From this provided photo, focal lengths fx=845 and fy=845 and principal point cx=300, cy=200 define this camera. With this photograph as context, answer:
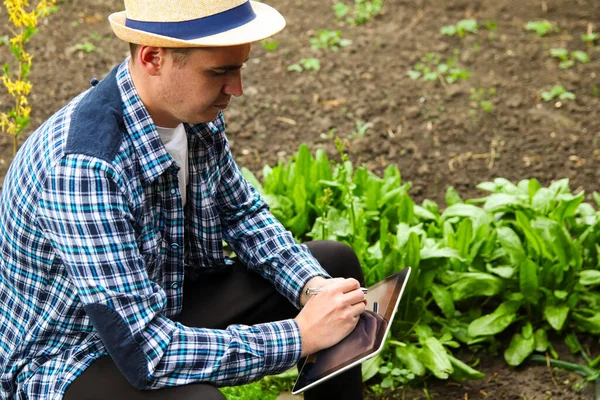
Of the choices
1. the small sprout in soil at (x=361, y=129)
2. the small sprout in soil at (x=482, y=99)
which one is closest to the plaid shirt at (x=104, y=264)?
the small sprout in soil at (x=361, y=129)

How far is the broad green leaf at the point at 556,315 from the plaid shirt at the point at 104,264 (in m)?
1.42

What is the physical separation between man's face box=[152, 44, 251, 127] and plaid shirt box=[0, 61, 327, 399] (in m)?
0.10

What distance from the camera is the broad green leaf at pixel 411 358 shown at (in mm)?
3367

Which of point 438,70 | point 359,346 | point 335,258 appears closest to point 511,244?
point 335,258

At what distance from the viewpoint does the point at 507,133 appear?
4.95 metres

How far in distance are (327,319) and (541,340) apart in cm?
140

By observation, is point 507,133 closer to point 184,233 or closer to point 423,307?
point 423,307

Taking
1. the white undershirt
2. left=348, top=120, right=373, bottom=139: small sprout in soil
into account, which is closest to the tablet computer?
the white undershirt

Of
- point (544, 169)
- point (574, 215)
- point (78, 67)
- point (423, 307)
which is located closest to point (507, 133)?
point (544, 169)

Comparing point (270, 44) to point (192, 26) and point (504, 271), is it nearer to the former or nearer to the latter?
point (504, 271)

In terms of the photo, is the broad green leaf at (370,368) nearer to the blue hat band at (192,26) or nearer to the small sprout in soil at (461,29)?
the blue hat band at (192,26)

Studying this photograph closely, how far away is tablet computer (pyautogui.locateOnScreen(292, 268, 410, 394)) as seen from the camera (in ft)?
7.88

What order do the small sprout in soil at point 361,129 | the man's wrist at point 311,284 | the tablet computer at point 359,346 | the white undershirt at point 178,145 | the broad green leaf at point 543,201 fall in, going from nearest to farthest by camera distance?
the tablet computer at point 359,346, the white undershirt at point 178,145, the man's wrist at point 311,284, the broad green leaf at point 543,201, the small sprout in soil at point 361,129

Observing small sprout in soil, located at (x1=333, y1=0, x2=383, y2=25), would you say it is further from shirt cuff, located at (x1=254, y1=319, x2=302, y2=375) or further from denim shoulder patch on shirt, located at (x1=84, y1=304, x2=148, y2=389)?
denim shoulder patch on shirt, located at (x1=84, y1=304, x2=148, y2=389)
